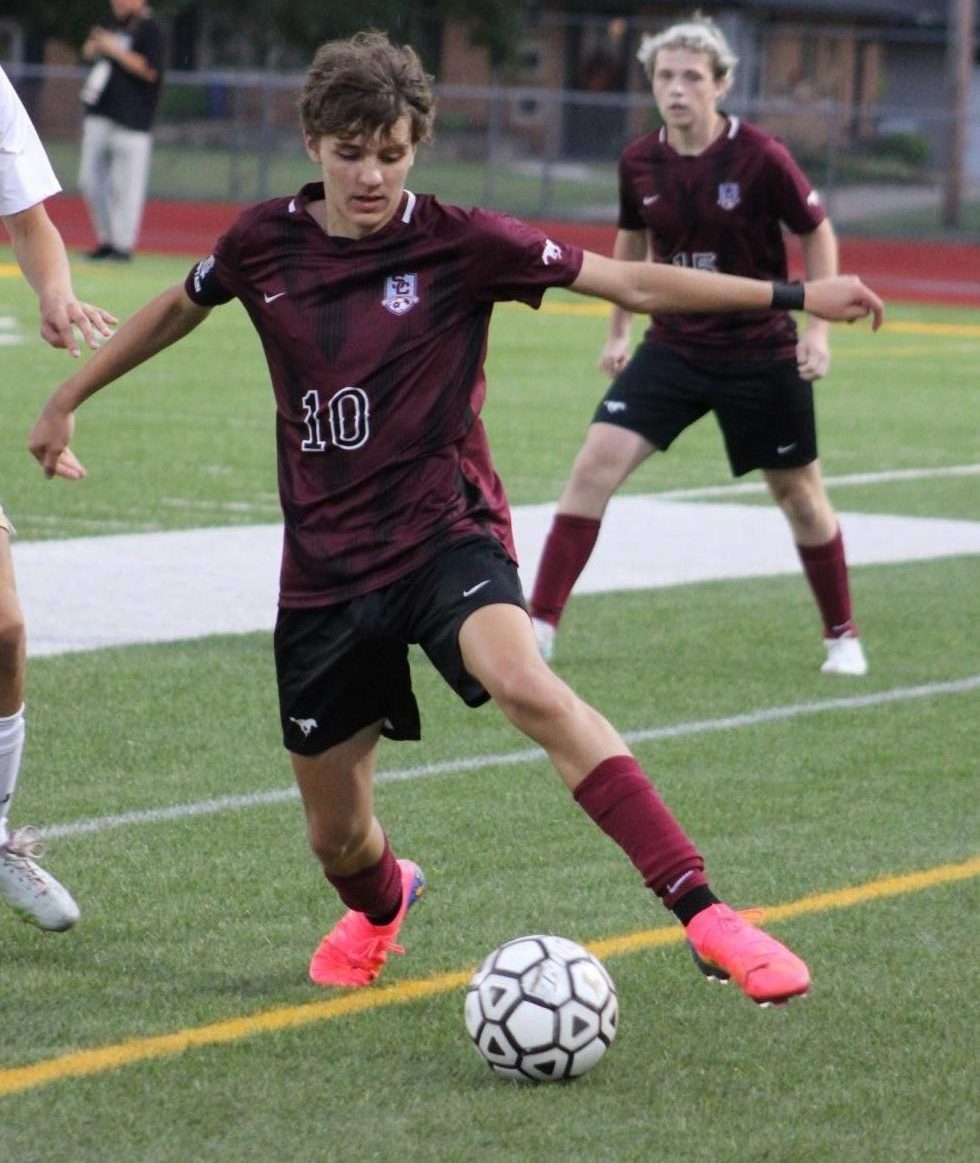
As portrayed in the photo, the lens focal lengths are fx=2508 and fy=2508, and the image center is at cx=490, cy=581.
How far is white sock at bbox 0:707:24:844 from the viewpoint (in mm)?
5453

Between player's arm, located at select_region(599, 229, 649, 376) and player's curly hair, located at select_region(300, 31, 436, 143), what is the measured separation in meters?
4.04

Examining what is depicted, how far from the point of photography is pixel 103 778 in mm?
6973

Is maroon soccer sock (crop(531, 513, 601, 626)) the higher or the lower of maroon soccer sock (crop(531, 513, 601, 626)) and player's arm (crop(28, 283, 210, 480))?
the lower

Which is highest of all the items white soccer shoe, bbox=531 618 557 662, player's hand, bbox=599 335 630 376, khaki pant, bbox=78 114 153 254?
player's hand, bbox=599 335 630 376

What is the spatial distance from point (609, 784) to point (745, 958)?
413 mm

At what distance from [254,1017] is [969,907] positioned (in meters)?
1.82

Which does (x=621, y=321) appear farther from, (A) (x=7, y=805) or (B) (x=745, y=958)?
(B) (x=745, y=958)

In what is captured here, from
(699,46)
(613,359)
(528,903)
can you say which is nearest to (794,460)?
(613,359)

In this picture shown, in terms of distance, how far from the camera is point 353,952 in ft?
17.0

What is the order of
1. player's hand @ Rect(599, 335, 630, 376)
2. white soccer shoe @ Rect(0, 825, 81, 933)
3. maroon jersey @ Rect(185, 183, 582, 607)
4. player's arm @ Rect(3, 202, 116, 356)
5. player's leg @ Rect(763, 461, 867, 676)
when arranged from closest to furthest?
1. maroon jersey @ Rect(185, 183, 582, 607)
2. white soccer shoe @ Rect(0, 825, 81, 933)
3. player's arm @ Rect(3, 202, 116, 356)
4. player's leg @ Rect(763, 461, 867, 676)
5. player's hand @ Rect(599, 335, 630, 376)

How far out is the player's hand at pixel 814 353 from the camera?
8.53 metres

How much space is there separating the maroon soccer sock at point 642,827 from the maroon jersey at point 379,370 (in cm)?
57

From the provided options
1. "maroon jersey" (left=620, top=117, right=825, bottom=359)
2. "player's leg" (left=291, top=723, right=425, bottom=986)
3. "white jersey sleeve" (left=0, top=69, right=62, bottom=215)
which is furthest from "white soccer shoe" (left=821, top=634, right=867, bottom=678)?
Answer: "white jersey sleeve" (left=0, top=69, right=62, bottom=215)

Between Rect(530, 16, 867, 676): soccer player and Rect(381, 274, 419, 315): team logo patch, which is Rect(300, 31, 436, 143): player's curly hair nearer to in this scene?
Rect(381, 274, 419, 315): team logo patch
